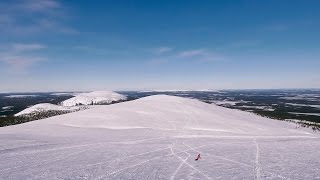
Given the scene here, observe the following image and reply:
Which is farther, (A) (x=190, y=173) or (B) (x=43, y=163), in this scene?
(B) (x=43, y=163)

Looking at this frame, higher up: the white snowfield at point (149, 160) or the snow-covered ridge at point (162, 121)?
the white snowfield at point (149, 160)

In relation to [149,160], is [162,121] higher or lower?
lower

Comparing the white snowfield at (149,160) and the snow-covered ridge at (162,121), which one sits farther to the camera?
the snow-covered ridge at (162,121)

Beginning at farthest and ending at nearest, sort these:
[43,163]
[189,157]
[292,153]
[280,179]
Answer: [292,153]
[189,157]
[43,163]
[280,179]

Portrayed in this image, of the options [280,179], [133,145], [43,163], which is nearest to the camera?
[280,179]

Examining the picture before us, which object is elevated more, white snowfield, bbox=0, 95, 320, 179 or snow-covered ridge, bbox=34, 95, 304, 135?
white snowfield, bbox=0, 95, 320, 179

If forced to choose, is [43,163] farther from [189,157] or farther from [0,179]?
[189,157]

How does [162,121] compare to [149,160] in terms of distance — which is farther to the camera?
[162,121]

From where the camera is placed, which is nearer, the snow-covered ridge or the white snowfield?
the white snowfield

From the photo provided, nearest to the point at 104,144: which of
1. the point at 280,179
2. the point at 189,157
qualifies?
the point at 189,157
